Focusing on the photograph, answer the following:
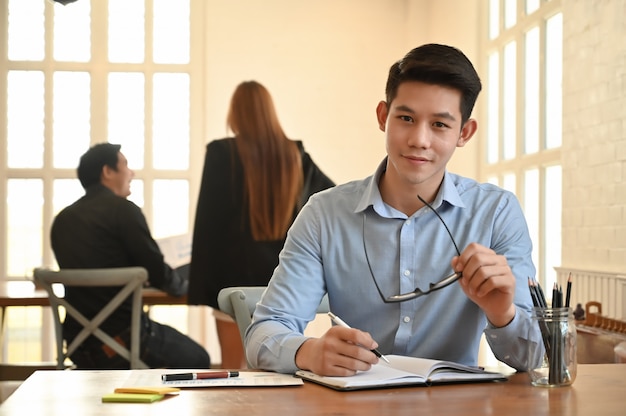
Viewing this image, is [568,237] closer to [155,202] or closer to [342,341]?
[342,341]

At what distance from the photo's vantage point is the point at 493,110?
6074 mm

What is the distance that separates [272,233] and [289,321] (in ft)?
6.16

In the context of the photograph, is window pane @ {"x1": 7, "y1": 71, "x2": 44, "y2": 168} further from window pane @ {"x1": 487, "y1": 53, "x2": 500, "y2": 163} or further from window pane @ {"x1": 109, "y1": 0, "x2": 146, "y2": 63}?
window pane @ {"x1": 487, "y1": 53, "x2": 500, "y2": 163}

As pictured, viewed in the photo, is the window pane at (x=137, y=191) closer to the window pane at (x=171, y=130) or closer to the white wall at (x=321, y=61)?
the window pane at (x=171, y=130)

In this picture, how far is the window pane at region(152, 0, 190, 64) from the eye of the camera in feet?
24.1

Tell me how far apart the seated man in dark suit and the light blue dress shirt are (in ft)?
7.14

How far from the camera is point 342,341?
1.59 meters

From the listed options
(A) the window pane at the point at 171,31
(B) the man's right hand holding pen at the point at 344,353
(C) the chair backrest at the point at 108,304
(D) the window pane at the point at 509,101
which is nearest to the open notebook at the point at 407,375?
(B) the man's right hand holding pen at the point at 344,353

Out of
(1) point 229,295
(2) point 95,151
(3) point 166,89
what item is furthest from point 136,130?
(1) point 229,295

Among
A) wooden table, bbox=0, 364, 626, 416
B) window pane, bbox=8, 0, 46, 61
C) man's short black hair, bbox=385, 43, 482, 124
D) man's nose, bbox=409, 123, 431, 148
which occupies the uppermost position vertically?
window pane, bbox=8, 0, 46, 61

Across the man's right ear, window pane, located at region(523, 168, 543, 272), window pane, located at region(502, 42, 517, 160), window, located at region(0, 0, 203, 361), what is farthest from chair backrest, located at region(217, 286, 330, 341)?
window, located at region(0, 0, 203, 361)

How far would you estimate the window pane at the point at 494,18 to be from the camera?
5996 millimetres

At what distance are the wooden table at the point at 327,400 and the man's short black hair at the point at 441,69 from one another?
620mm

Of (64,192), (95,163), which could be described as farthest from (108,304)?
(64,192)
